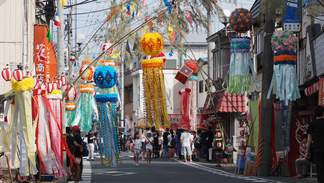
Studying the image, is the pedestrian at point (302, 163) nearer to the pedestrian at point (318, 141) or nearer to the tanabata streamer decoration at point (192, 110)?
the pedestrian at point (318, 141)

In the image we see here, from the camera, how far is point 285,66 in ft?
67.3

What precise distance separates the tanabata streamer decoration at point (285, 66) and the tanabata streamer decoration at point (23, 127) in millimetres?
8576

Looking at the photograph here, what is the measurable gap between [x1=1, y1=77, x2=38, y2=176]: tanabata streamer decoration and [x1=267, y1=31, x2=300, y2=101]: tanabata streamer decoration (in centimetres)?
858

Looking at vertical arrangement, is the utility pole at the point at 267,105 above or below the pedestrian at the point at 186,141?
above

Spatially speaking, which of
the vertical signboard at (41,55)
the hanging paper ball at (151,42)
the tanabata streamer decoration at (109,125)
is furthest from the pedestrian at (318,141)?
the vertical signboard at (41,55)

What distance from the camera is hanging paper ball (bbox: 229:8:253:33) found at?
848 inches

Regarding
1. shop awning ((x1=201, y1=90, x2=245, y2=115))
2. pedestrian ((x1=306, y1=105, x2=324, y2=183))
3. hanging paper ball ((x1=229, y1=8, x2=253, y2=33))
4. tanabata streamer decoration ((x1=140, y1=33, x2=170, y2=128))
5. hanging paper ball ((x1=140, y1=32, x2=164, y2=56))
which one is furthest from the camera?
shop awning ((x1=201, y1=90, x2=245, y2=115))

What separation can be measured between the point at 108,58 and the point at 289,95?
30.3ft

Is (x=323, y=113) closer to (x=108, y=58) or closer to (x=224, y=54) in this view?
(x=108, y=58)

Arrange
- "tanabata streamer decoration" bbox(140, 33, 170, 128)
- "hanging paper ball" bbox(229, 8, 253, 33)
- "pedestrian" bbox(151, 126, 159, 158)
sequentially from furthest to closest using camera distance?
"pedestrian" bbox(151, 126, 159, 158)
"tanabata streamer decoration" bbox(140, 33, 170, 128)
"hanging paper ball" bbox(229, 8, 253, 33)

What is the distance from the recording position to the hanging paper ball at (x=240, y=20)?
70.7 ft

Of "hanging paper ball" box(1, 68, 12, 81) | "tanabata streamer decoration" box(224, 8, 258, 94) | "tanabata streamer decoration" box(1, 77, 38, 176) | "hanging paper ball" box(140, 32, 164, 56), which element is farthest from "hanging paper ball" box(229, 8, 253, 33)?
"hanging paper ball" box(1, 68, 12, 81)

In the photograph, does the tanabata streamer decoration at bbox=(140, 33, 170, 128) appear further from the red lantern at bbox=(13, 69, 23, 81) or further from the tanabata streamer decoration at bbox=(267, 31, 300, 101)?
the red lantern at bbox=(13, 69, 23, 81)

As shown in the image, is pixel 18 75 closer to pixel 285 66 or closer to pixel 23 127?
pixel 23 127
